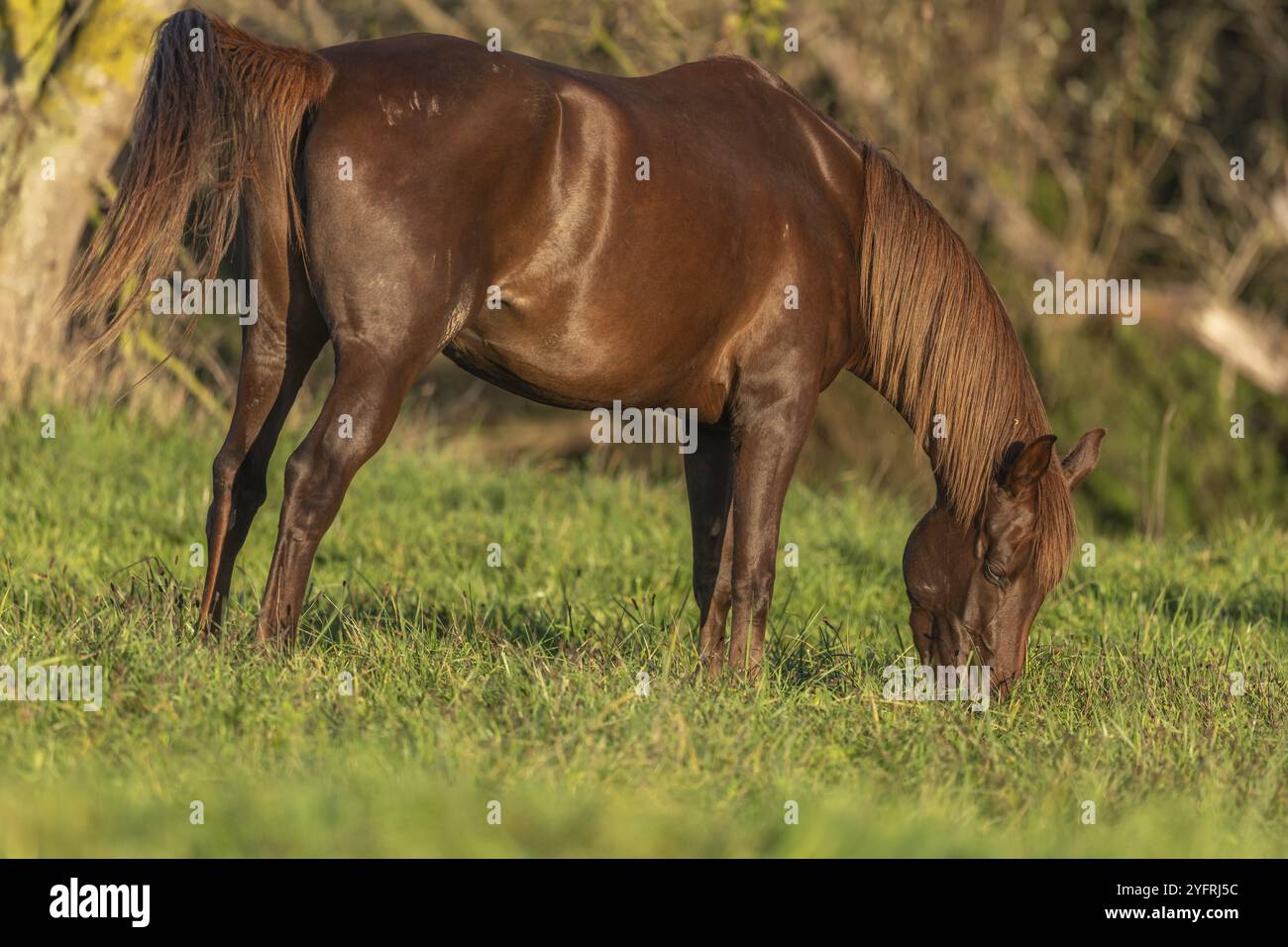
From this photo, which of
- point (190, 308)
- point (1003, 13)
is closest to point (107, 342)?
point (190, 308)

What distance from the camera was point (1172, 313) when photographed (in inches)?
448

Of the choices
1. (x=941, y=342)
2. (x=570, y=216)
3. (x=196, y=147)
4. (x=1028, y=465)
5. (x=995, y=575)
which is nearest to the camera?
(x=196, y=147)

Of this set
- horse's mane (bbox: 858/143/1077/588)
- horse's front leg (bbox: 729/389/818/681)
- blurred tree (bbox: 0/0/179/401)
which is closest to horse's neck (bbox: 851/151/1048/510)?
horse's mane (bbox: 858/143/1077/588)

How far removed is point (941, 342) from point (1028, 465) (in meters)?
0.53

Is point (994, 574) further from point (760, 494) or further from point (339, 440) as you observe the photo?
point (339, 440)

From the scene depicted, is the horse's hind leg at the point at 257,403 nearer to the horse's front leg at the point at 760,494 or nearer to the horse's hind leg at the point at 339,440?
the horse's hind leg at the point at 339,440

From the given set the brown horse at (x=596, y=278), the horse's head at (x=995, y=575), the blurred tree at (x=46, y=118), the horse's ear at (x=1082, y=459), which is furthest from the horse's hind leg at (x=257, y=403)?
the blurred tree at (x=46, y=118)

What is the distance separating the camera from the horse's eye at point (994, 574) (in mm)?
4746

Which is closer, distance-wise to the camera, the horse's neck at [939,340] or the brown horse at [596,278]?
the brown horse at [596,278]

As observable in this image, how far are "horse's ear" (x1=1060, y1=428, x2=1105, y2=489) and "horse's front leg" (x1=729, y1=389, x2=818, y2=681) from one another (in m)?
0.87

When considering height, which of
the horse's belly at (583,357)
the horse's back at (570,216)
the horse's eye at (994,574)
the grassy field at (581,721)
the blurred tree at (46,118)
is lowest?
the grassy field at (581,721)

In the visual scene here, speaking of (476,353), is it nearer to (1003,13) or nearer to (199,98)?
(199,98)

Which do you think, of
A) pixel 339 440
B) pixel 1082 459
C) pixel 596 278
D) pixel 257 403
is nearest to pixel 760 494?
pixel 596 278

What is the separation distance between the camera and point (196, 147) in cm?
407
